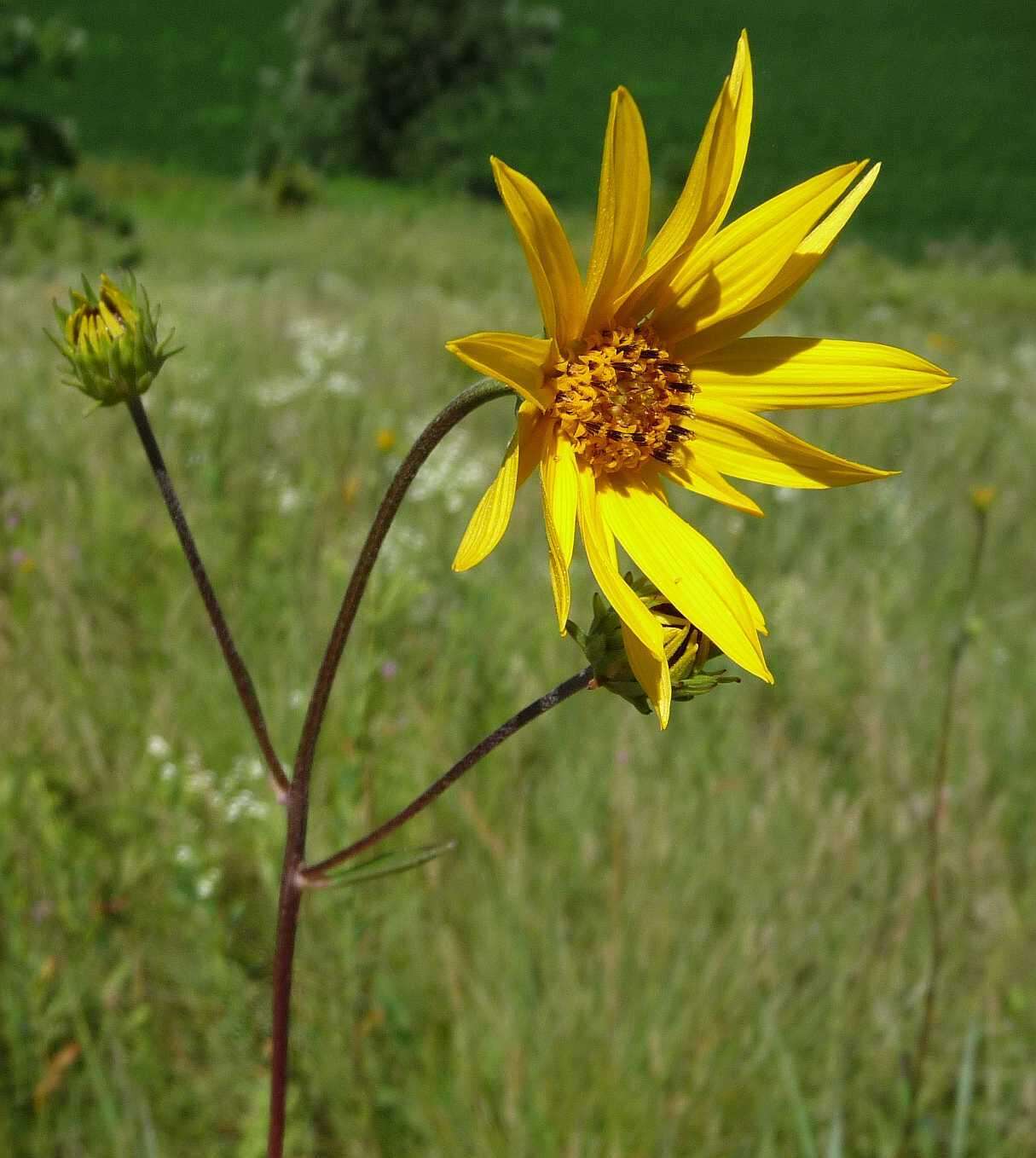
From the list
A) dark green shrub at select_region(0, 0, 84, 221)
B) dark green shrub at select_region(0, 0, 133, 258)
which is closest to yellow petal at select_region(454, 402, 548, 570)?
dark green shrub at select_region(0, 0, 84, 221)

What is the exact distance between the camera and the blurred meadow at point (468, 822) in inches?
58.1

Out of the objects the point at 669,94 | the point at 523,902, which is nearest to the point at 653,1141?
the point at 523,902

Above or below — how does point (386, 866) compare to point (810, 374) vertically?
below

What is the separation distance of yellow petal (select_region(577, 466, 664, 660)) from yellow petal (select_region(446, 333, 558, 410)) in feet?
0.31

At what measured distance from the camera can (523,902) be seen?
1.66 m

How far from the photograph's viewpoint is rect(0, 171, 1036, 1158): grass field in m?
1.47

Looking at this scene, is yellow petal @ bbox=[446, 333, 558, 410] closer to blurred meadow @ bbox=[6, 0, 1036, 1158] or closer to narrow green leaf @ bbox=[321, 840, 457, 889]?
narrow green leaf @ bbox=[321, 840, 457, 889]

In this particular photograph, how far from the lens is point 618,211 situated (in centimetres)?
82

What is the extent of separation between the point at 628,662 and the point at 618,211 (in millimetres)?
362

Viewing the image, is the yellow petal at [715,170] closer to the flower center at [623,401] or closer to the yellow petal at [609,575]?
the flower center at [623,401]

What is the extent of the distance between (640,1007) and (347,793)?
1.88 ft

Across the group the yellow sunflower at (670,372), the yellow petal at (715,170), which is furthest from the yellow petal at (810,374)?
the yellow petal at (715,170)

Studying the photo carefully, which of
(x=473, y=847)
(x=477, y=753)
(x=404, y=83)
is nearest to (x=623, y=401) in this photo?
(x=477, y=753)

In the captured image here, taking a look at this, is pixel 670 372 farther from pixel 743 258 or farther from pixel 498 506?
pixel 498 506
